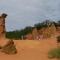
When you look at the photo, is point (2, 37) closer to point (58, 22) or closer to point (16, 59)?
point (16, 59)

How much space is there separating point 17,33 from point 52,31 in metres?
11.8

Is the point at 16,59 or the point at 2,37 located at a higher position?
the point at 2,37

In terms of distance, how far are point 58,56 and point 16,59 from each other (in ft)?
8.81

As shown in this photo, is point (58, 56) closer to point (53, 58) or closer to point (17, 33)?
point (53, 58)

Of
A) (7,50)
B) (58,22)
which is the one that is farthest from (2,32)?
(58,22)

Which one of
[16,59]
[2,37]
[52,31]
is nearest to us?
[16,59]

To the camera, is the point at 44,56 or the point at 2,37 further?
the point at 2,37

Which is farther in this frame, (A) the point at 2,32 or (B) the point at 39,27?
(B) the point at 39,27

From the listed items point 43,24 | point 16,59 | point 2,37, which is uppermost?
point 43,24

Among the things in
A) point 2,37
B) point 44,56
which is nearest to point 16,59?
point 44,56

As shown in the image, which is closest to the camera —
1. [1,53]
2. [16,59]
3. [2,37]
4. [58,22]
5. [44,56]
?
[16,59]

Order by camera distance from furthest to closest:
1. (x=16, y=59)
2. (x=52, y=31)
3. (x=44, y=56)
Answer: (x=52, y=31) < (x=44, y=56) < (x=16, y=59)

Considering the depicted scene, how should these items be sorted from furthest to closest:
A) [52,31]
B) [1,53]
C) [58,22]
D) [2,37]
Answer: [58,22] < [52,31] < [2,37] < [1,53]

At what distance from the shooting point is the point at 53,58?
14.8m
